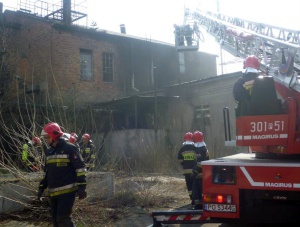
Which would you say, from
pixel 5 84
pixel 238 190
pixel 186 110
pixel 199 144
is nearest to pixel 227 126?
pixel 238 190

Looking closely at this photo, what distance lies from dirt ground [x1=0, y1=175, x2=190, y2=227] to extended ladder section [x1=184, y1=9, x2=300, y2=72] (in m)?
3.95

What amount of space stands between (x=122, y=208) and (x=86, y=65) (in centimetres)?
1837

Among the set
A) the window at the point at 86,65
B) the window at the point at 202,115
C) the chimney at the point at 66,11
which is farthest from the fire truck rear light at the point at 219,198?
the chimney at the point at 66,11

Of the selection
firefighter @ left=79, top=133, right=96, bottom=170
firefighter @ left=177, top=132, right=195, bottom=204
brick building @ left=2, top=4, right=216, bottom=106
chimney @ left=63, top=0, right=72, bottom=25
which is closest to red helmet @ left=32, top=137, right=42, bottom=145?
firefighter @ left=79, top=133, right=96, bottom=170

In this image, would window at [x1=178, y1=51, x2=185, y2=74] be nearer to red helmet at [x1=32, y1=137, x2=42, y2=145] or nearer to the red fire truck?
red helmet at [x1=32, y1=137, x2=42, y2=145]

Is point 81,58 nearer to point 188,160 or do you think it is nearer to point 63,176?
point 188,160

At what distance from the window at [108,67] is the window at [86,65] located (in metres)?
1.12

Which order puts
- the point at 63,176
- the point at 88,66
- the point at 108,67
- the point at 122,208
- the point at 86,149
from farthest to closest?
the point at 108,67, the point at 88,66, the point at 86,149, the point at 122,208, the point at 63,176

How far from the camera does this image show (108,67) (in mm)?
27328

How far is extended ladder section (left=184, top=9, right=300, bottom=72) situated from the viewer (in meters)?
7.65

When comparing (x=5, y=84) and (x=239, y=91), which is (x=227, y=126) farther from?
(x=5, y=84)

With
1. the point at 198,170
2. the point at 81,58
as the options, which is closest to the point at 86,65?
the point at 81,58

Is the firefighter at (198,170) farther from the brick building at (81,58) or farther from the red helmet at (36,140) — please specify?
the brick building at (81,58)

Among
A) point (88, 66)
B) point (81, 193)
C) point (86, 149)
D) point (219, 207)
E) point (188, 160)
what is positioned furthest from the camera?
point (88, 66)
